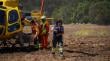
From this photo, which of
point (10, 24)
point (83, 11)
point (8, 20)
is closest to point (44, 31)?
point (10, 24)

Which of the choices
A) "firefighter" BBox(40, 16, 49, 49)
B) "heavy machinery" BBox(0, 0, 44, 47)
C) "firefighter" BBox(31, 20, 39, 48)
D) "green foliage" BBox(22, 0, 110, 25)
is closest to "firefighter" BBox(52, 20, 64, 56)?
"firefighter" BBox(40, 16, 49, 49)

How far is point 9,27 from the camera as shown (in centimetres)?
1917

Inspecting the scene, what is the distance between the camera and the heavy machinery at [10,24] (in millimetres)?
18969

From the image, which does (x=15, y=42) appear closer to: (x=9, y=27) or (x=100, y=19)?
(x=9, y=27)

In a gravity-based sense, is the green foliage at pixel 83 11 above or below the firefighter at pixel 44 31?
below

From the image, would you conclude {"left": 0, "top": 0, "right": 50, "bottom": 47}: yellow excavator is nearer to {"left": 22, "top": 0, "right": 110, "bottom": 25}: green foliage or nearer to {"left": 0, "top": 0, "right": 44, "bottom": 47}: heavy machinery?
{"left": 0, "top": 0, "right": 44, "bottom": 47}: heavy machinery

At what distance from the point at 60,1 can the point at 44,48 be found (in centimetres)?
4512

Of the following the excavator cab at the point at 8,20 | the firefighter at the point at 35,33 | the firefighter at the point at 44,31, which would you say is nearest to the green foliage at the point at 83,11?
the firefighter at the point at 35,33

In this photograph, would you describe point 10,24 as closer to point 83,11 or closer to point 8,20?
point 8,20

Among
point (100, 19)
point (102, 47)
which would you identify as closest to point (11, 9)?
point (102, 47)

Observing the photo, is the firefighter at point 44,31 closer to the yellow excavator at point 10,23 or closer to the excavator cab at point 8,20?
the yellow excavator at point 10,23

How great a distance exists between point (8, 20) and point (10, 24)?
0.23m

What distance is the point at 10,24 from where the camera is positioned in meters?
19.2

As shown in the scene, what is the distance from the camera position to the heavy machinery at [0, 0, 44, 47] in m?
19.0
